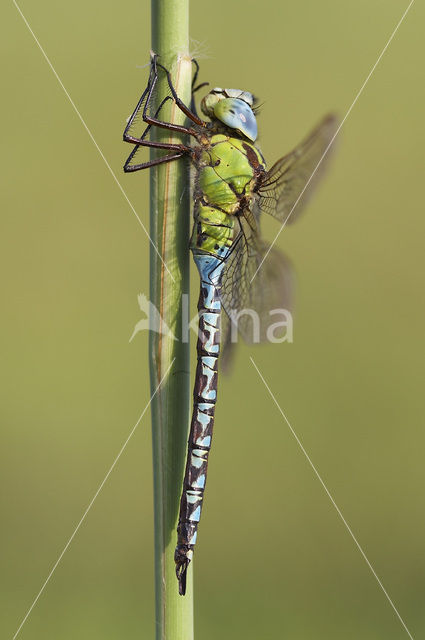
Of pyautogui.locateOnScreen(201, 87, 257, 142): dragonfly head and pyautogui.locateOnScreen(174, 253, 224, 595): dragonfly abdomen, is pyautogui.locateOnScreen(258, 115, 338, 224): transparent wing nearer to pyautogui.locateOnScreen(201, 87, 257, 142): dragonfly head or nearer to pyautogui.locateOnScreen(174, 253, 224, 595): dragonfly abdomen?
pyautogui.locateOnScreen(201, 87, 257, 142): dragonfly head

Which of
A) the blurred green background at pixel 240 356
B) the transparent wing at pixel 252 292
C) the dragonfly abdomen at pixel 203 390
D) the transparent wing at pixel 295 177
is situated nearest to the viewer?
the dragonfly abdomen at pixel 203 390

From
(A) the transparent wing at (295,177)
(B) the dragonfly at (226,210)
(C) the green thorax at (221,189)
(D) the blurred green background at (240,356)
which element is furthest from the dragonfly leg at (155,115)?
(D) the blurred green background at (240,356)

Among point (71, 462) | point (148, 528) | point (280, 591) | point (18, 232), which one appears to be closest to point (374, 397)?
point (280, 591)

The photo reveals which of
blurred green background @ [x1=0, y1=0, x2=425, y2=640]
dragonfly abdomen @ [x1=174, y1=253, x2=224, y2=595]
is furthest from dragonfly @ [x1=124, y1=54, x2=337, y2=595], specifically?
blurred green background @ [x1=0, y1=0, x2=425, y2=640]

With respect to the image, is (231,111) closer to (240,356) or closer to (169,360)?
(169,360)

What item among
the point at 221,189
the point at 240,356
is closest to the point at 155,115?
the point at 221,189

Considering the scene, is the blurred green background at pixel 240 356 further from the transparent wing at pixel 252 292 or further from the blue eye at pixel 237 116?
the blue eye at pixel 237 116
